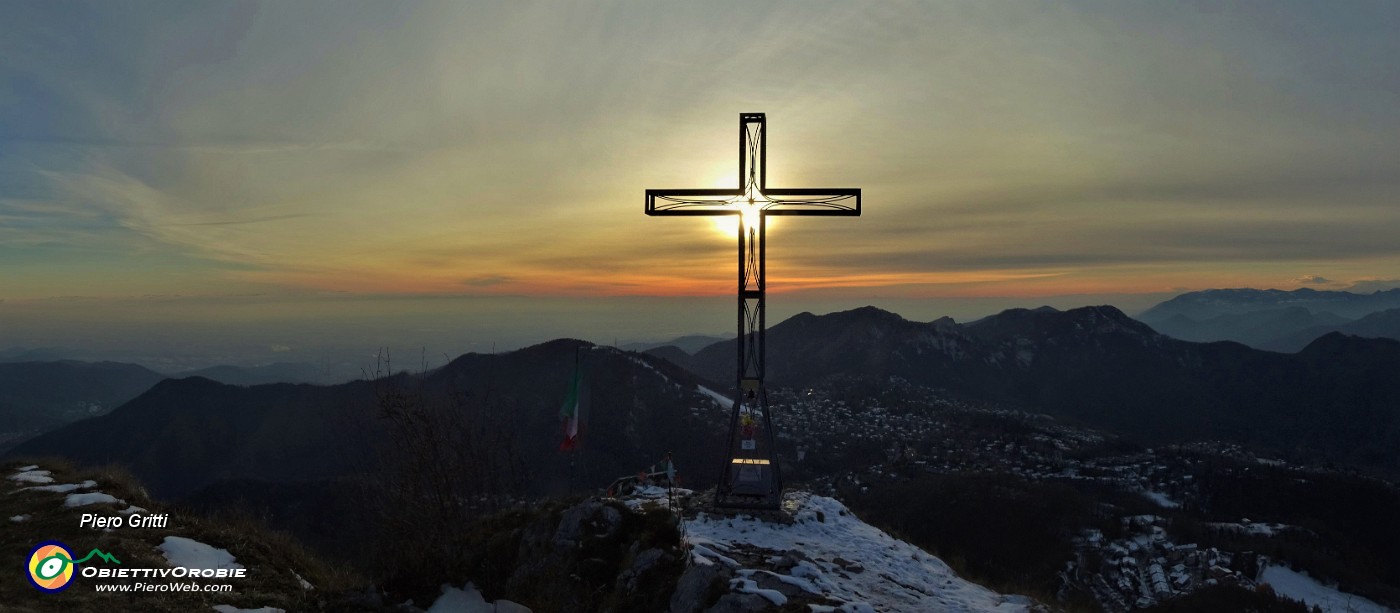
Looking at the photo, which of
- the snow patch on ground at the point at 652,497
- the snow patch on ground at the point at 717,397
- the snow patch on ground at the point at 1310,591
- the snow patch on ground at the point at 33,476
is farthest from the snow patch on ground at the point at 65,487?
the snow patch on ground at the point at 717,397

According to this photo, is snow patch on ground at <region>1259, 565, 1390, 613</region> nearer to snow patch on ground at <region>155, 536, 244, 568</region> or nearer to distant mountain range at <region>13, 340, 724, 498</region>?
distant mountain range at <region>13, 340, 724, 498</region>

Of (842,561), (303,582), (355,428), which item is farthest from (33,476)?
(355,428)

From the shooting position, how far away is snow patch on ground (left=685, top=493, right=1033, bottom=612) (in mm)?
15155

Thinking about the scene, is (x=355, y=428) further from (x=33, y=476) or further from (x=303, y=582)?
(x=303, y=582)

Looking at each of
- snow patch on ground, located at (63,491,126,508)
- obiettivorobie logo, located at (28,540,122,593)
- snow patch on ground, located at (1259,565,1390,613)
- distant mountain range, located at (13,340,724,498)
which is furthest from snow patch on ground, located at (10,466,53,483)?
snow patch on ground, located at (1259,565,1390,613)

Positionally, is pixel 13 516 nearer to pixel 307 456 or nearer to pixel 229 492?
pixel 229 492

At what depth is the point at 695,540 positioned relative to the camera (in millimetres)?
17578

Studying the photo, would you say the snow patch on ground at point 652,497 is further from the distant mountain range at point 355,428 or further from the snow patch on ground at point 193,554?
the distant mountain range at point 355,428

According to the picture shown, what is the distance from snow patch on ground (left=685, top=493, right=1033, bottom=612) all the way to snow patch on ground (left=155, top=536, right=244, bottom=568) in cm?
1063

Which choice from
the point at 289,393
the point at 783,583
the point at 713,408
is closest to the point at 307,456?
the point at 289,393

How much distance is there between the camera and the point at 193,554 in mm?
13227

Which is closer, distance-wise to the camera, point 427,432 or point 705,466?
point 427,432

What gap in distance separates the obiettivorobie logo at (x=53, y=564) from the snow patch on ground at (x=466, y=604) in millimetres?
6290

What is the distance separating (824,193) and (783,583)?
40.2 ft
